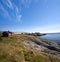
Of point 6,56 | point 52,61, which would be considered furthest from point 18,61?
point 52,61

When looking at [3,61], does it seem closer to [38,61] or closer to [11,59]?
[11,59]

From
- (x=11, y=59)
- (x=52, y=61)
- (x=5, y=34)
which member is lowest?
(x=52, y=61)

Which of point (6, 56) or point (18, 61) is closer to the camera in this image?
point (18, 61)

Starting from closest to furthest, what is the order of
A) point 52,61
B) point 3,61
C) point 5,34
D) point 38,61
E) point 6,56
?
point 3,61 → point 6,56 → point 38,61 → point 52,61 → point 5,34

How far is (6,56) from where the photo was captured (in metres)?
15.3

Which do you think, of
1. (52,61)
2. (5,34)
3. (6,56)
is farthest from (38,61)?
(5,34)

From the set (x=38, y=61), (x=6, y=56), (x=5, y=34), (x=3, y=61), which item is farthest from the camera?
(x=5, y=34)

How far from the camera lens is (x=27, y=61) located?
16.2 meters

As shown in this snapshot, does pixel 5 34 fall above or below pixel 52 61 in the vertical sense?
above

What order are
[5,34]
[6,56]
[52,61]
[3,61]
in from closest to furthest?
[3,61]
[6,56]
[52,61]
[5,34]

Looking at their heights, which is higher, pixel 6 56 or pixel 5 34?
pixel 5 34

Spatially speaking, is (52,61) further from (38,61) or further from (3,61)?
(3,61)

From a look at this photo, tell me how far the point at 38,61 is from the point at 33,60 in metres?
0.72

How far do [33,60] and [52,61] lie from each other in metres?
3.74
